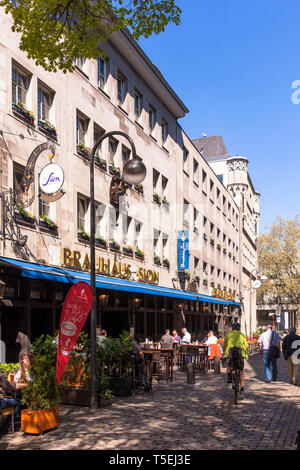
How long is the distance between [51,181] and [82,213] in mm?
5454

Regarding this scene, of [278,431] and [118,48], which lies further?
[118,48]

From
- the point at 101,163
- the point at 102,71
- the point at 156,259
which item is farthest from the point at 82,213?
the point at 156,259

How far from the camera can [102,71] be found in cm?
2364

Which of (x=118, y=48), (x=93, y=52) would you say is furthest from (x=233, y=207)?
(x=93, y=52)

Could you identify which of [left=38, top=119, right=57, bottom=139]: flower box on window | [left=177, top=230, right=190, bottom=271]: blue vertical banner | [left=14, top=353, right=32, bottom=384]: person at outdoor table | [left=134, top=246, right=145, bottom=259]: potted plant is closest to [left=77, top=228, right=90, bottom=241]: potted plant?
[left=38, top=119, right=57, bottom=139]: flower box on window

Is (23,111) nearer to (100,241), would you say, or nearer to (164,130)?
(100,241)

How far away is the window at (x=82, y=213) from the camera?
806 inches

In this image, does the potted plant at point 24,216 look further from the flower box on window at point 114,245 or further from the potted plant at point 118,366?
the flower box on window at point 114,245

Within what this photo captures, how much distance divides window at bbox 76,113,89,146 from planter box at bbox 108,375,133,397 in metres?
9.91

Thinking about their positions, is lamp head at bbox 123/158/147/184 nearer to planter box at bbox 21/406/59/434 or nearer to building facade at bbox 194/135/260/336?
planter box at bbox 21/406/59/434

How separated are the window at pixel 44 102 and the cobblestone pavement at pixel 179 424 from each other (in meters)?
9.62

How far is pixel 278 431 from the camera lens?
9.38 m

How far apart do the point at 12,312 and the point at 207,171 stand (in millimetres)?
30591
